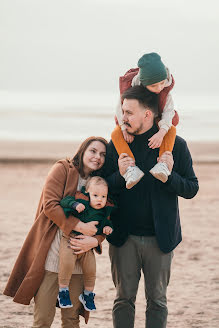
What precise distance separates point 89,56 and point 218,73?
3385 cm

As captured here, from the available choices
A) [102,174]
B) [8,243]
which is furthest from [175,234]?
[8,243]

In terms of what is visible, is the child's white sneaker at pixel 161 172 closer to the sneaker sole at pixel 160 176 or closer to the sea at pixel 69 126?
the sneaker sole at pixel 160 176

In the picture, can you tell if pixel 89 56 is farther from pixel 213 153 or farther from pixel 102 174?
pixel 102 174

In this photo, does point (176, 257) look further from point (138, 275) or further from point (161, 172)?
point (161, 172)

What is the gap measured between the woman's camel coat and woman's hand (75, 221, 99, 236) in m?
0.04

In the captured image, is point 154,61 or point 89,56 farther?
point 89,56

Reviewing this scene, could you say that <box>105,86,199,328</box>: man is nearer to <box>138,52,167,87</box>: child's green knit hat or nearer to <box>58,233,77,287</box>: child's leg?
<box>138,52,167,87</box>: child's green knit hat

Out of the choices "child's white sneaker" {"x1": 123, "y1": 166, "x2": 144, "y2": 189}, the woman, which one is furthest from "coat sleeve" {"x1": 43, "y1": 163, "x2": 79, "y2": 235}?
"child's white sneaker" {"x1": 123, "y1": 166, "x2": 144, "y2": 189}

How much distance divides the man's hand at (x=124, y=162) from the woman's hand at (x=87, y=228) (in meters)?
0.41

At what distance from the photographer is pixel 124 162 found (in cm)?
431

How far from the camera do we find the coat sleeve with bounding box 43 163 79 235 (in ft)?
14.0

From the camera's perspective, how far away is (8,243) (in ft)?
28.6

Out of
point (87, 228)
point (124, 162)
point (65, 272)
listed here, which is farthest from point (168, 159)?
point (65, 272)

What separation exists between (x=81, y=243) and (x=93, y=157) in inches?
23.4
